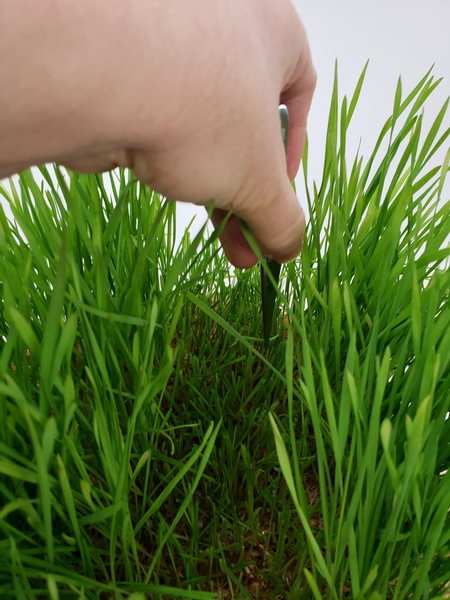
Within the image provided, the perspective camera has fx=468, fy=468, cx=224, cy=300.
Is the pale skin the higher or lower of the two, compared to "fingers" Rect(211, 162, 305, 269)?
higher

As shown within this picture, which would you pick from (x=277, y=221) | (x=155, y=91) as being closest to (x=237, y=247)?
(x=277, y=221)

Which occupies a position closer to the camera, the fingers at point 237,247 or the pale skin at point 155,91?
the pale skin at point 155,91

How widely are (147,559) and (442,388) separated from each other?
19 centimetres

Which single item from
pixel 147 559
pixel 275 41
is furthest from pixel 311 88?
pixel 147 559

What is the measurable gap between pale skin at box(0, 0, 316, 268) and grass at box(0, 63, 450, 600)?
0.02 metres

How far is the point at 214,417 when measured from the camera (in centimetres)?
35

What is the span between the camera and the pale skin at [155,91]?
0.16 metres

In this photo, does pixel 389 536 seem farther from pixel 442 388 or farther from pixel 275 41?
pixel 275 41

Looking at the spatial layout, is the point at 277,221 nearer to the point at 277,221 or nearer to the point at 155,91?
the point at 277,221

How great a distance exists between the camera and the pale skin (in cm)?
16

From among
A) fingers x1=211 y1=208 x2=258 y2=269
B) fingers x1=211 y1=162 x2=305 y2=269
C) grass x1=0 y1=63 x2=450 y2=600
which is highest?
fingers x1=211 y1=208 x2=258 y2=269

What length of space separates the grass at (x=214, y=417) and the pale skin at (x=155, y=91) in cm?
2

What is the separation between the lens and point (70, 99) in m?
0.17

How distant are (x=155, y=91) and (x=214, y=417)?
24 cm
